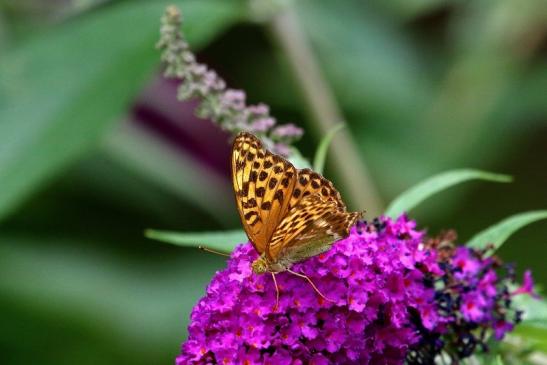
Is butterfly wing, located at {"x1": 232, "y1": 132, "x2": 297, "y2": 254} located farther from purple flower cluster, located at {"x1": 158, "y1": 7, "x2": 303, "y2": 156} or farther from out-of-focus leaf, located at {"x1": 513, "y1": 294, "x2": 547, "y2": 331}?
out-of-focus leaf, located at {"x1": 513, "y1": 294, "x2": 547, "y2": 331}

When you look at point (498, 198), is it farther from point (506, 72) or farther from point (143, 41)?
point (143, 41)

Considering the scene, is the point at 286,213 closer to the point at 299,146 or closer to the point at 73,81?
the point at 73,81

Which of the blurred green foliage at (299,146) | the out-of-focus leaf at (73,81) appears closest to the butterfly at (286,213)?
the out-of-focus leaf at (73,81)

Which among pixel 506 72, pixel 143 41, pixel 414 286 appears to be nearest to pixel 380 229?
pixel 414 286

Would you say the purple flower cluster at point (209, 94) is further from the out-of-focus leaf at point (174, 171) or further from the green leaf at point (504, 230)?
the out-of-focus leaf at point (174, 171)

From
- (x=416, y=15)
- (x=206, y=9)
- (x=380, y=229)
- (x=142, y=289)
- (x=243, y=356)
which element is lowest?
(x=243, y=356)

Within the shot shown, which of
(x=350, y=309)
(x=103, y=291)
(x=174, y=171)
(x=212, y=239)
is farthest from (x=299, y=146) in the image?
(x=350, y=309)


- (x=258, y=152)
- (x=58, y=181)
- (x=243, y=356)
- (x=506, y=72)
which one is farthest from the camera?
(x=58, y=181)
